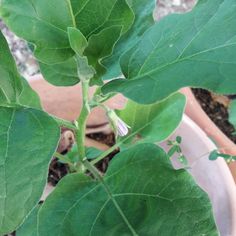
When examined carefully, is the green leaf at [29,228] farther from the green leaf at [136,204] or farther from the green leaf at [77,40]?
the green leaf at [77,40]

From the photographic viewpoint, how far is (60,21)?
0.54m

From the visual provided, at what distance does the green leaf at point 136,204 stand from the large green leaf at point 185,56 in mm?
132

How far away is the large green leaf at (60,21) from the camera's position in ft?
1.70

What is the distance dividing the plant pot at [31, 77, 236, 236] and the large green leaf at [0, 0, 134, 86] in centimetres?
38

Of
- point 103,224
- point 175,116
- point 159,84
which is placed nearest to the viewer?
point 159,84

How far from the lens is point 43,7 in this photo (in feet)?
1.71

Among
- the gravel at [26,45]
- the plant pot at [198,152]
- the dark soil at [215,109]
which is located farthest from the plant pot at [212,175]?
the gravel at [26,45]

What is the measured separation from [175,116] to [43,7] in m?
0.32

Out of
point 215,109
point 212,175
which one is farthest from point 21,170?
point 215,109

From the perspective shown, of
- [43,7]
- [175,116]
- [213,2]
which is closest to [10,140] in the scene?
[43,7]

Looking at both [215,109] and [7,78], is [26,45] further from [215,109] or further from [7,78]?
[7,78]

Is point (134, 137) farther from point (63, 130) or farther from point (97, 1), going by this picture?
point (97, 1)

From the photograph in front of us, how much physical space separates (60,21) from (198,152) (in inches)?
18.0

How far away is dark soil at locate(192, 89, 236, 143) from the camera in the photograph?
1159 millimetres
